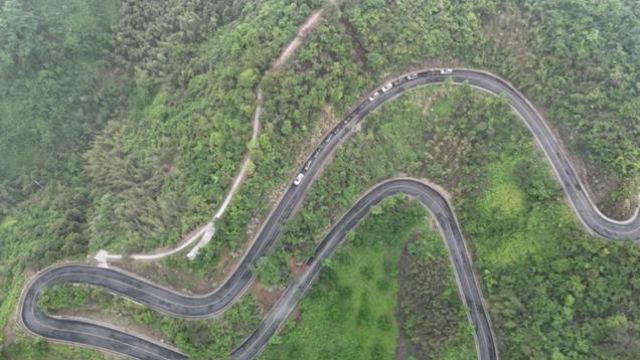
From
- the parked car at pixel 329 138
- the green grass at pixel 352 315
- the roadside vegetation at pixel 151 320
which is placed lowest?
the roadside vegetation at pixel 151 320

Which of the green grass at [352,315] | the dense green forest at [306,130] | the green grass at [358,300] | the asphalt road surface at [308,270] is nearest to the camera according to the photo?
the asphalt road surface at [308,270]

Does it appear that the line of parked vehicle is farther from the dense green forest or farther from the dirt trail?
the dirt trail

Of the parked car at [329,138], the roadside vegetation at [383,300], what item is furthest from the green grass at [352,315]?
the parked car at [329,138]

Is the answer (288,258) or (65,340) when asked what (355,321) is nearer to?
(288,258)

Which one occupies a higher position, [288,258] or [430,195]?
[430,195]

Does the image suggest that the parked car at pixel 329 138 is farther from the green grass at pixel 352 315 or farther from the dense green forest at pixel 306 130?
the green grass at pixel 352 315

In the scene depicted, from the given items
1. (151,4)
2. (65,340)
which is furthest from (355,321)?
(151,4)

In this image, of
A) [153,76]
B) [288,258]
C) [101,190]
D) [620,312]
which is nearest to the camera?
[620,312]
